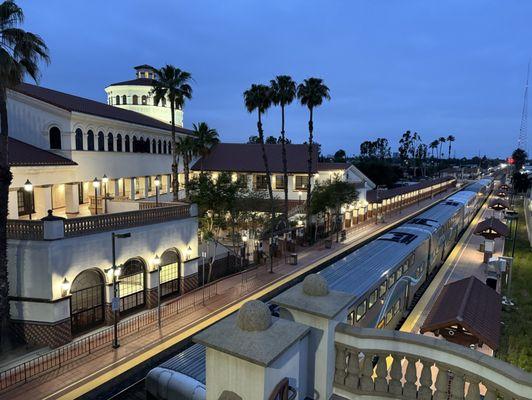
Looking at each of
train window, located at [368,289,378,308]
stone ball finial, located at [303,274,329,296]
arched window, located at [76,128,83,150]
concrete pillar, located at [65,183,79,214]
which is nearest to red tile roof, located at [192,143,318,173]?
arched window, located at [76,128,83,150]

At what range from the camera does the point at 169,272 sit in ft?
77.9

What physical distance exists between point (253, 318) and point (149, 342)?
14.8 metres

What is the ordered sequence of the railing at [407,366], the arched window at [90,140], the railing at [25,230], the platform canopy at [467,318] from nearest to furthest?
the railing at [407,366]
the platform canopy at [467,318]
the railing at [25,230]
the arched window at [90,140]

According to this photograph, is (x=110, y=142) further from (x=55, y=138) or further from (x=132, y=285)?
(x=132, y=285)

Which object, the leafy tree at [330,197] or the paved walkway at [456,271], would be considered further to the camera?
the leafy tree at [330,197]

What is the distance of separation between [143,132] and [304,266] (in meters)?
21.0

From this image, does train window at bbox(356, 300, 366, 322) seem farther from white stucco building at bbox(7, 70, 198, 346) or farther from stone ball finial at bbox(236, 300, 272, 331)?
white stucco building at bbox(7, 70, 198, 346)

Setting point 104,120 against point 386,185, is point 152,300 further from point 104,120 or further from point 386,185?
point 386,185

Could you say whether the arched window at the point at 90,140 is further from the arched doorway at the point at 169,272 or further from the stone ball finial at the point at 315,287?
the stone ball finial at the point at 315,287

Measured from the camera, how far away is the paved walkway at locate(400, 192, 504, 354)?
60.9ft

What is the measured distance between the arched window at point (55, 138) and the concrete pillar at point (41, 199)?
3467mm

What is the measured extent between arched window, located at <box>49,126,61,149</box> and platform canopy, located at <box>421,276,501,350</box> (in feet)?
90.0

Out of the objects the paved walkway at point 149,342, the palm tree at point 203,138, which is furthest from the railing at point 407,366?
the palm tree at point 203,138

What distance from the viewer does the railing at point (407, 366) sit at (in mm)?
5469
